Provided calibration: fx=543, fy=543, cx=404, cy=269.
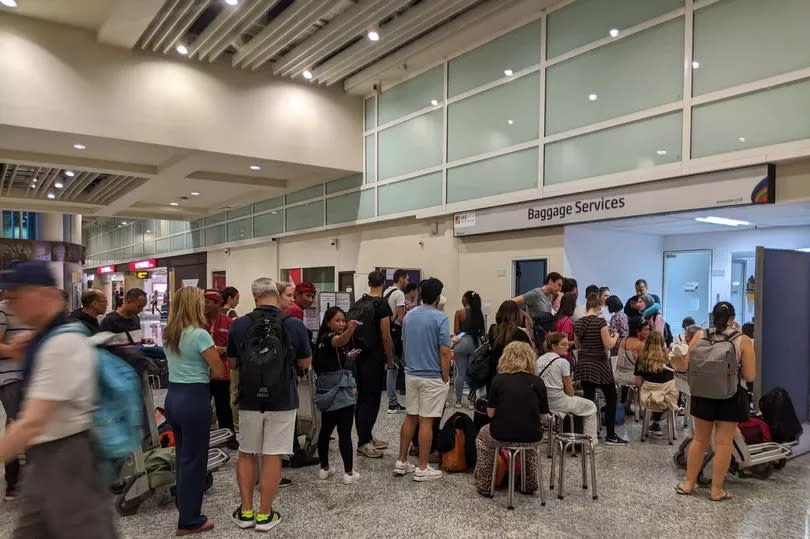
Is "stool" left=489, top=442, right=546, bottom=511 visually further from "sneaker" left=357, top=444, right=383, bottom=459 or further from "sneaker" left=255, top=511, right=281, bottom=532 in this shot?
"sneaker" left=255, top=511, right=281, bottom=532

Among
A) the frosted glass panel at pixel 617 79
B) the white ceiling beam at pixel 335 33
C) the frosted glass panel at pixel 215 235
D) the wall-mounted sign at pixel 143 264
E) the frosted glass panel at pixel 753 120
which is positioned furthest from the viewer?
the wall-mounted sign at pixel 143 264

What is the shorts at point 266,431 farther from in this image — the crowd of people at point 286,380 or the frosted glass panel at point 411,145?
the frosted glass panel at point 411,145

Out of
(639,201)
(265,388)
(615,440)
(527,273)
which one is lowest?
(615,440)

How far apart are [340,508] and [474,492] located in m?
1.03

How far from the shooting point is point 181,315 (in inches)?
128

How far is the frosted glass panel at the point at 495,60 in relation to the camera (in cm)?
770

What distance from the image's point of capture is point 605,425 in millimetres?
5781

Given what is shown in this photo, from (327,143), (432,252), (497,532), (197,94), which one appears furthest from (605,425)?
(197,94)

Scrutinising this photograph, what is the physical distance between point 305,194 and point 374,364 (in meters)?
8.40

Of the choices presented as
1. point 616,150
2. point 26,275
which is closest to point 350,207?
point 616,150

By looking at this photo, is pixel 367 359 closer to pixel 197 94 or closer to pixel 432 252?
pixel 432 252

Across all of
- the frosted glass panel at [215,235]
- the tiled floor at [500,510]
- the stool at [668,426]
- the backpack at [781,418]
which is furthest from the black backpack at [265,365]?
the frosted glass panel at [215,235]

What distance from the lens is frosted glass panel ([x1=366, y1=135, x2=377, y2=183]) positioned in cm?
1060

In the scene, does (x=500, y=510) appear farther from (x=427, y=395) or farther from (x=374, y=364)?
(x=374, y=364)
